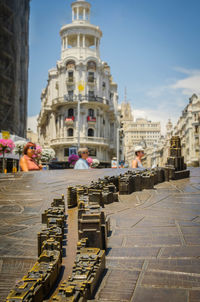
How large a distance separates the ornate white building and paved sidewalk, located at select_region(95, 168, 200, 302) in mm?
35333

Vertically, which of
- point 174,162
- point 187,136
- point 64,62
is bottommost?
point 174,162

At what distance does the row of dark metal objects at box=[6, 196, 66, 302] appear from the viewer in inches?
71.6

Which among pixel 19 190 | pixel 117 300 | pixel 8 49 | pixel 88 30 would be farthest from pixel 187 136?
pixel 117 300

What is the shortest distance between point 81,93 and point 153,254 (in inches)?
1577

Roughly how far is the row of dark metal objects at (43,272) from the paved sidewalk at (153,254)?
393 millimetres

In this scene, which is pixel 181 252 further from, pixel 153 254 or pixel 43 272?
pixel 43 272

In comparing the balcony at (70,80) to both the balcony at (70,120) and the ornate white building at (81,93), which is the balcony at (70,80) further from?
the balcony at (70,120)

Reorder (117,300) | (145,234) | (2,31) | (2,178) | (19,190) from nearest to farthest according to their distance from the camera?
(117,300) < (145,234) < (19,190) < (2,178) < (2,31)

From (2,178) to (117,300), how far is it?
281 inches

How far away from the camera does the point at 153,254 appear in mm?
2916

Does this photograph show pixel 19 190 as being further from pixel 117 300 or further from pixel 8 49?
pixel 8 49

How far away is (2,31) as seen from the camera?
2580 centimetres

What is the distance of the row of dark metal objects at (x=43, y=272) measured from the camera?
182 cm

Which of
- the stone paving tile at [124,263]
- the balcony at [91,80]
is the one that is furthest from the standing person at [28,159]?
the balcony at [91,80]
